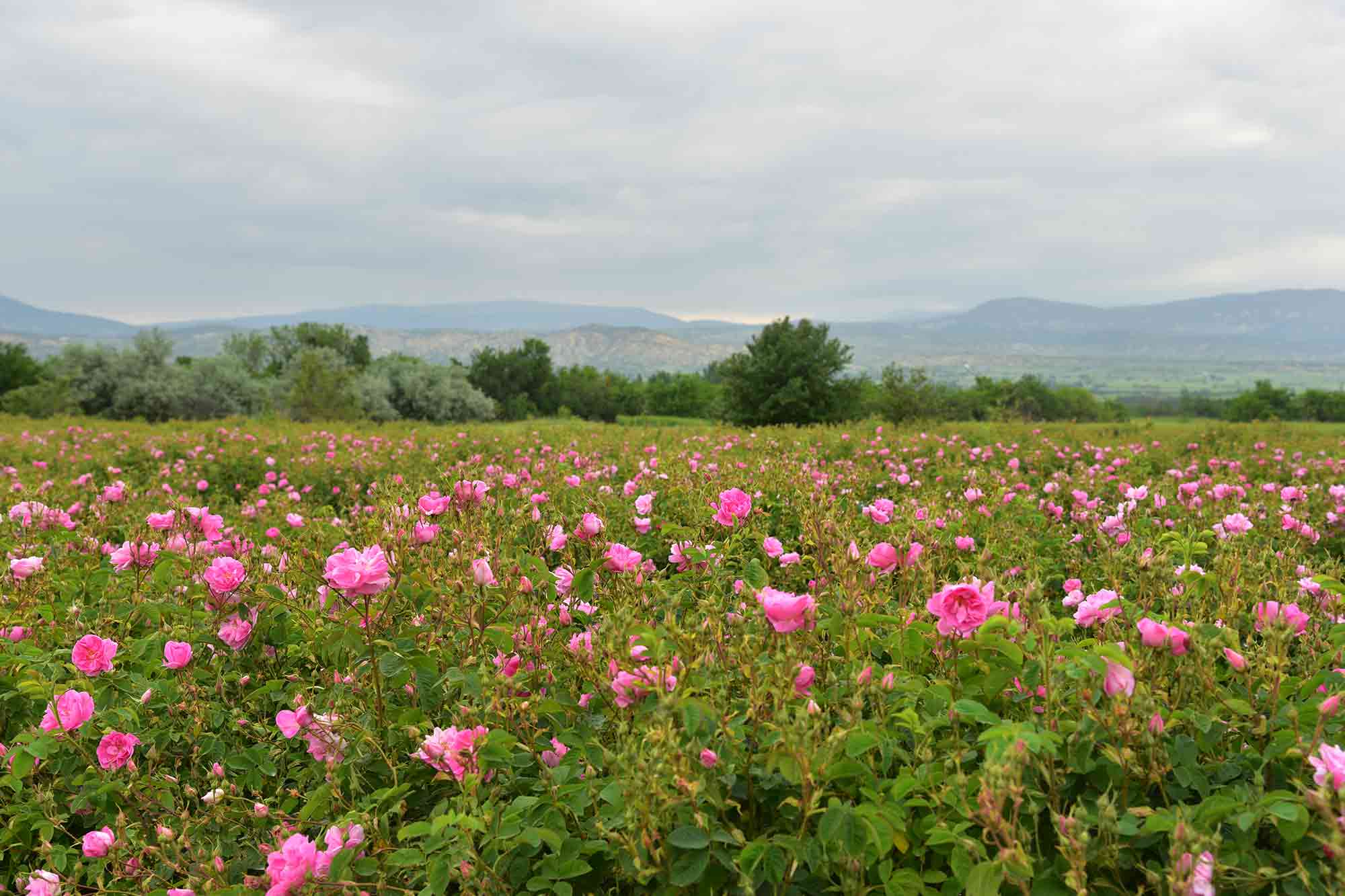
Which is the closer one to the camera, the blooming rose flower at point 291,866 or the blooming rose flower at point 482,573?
the blooming rose flower at point 291,866

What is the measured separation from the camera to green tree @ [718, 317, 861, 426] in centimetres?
3906

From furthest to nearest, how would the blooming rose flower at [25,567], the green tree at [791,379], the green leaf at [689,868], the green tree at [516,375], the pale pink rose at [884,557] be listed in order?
the green tree at [516,375]
the green tree at [791,379]
the blooming rose flower at [25,567]
the pale pink rose at [884,557]
the green leaf at [689,868]

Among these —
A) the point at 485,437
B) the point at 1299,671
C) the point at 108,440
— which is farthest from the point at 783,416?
the point at 1299,671

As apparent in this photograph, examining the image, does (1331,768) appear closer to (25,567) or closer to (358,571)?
(358,571)

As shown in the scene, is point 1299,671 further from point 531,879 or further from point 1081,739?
point 531,879

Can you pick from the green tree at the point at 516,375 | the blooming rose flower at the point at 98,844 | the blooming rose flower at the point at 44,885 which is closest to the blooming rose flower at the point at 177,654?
the blooming rose flower at the point at 98,844

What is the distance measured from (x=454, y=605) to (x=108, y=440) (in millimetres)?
13070

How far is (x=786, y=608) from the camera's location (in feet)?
5.98

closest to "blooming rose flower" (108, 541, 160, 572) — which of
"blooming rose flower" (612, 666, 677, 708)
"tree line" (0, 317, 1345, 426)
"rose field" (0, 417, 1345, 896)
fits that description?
"rose field" (0, 417, 1345, 896)

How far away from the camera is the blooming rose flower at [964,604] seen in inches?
73.2

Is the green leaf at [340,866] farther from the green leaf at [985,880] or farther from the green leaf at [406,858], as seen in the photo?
the green leaf at [985,880]

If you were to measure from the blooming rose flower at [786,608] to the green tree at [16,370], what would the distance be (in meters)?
74.5

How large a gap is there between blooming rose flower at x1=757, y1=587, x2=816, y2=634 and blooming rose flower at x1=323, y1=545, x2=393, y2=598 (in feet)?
3.64

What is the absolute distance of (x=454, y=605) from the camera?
8.84ft
